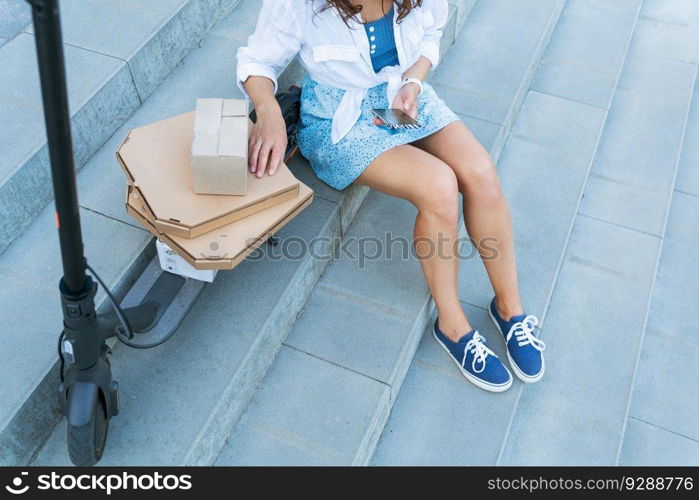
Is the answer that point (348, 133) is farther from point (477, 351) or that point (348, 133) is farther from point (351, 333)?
point (477, 351)

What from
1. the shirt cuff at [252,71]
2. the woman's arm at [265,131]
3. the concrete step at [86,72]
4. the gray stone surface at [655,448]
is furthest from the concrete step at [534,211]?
the concrete step at [86,72]

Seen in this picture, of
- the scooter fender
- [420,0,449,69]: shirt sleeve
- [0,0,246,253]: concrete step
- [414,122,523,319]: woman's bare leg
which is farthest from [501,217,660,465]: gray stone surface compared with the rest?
[0,0,246,253]: concrete step

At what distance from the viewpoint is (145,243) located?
1717 millimetres

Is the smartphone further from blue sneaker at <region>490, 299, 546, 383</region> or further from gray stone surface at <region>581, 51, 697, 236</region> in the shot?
gray stone surface at <region>581, 51, 697, 236</region>

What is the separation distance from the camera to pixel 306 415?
1693mm

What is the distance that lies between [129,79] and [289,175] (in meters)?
0.71

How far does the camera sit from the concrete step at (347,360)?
1649 millimetres

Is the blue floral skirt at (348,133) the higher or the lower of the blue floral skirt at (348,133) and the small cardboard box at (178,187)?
the lower

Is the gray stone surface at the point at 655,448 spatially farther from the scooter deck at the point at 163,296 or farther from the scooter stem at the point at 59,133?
the scooter stem at the point at 59,133

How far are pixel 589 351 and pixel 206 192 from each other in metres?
1.18

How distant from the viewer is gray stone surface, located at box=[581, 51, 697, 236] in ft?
7.81

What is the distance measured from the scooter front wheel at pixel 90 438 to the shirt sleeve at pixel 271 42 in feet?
2.90

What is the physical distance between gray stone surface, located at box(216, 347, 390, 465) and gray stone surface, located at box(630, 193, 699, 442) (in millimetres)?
794

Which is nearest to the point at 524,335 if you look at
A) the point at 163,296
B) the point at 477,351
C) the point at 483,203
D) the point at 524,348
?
the point at 524,348
